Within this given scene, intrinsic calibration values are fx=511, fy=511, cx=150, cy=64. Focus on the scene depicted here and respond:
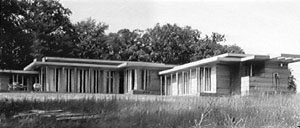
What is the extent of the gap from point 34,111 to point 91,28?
33.8 meters

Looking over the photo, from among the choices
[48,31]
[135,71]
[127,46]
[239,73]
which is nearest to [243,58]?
[239,73]

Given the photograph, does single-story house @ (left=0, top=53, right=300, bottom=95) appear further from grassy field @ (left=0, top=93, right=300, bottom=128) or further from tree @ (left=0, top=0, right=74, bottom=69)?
grassy field @ (left=0, top=93, right=300, bottom=128)

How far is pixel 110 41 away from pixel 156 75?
9.39 m

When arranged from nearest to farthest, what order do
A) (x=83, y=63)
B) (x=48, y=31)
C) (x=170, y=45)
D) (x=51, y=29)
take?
(x=83, y=63)
(x=48, y=31)
(x=51, y=29)
(x=170, y=45)

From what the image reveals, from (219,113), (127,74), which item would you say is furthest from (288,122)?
(127,74)

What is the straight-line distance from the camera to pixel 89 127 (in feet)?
31.2

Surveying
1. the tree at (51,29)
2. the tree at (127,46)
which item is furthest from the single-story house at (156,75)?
the tree at (127,46)

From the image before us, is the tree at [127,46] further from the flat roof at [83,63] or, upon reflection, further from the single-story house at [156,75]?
the flat roof at [83,63]

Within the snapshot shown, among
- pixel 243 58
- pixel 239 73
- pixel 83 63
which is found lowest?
pixel 239 73

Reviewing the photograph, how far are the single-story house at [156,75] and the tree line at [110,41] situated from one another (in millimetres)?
3709

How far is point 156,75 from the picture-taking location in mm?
33000

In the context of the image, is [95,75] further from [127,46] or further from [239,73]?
[239,73]

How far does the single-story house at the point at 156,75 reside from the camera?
80.6 ft

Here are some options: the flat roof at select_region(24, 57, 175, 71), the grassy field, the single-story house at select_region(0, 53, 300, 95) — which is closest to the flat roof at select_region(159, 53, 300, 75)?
the single-story house at select_region(0, 53, 300, 95)
